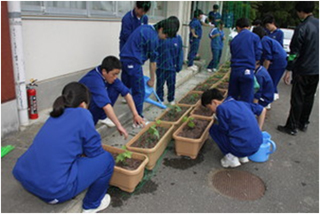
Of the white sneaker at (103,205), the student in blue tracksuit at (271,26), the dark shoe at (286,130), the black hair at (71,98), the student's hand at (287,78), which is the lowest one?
the dark shoe at (286,130)

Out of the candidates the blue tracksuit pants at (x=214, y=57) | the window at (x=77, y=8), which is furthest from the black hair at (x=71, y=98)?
the blue tracksuit pants at (x=214, y=57)

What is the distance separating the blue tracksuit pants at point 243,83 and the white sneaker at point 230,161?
1.50m

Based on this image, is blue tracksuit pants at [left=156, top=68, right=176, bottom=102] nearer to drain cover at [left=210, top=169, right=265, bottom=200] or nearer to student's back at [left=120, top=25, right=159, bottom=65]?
student's back at [left=120, top=25, right=159, bottom=65]

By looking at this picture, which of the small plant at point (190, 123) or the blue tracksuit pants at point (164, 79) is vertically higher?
the blue tracksuit pants at point (164, 79)

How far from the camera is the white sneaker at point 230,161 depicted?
3463 mm

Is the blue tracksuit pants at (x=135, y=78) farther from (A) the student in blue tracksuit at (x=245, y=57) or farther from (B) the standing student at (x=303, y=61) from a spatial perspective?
(B) the standing student at (x=303, y=61)

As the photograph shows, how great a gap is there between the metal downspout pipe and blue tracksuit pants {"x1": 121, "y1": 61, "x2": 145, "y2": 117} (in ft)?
4.49

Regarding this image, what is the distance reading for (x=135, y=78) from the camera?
13.4 feet

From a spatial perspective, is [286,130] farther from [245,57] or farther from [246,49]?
[246,49]

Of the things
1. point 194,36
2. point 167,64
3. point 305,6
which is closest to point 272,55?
point 305,6

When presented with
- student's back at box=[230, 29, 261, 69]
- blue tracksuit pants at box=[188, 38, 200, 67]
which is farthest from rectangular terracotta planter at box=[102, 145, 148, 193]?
blue tracksuit pants at box=[188, 38, 200, 67]

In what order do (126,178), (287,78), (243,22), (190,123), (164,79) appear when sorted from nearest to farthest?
(126,178) → (190,123) → (243,22) → (287,78) → (164,79)

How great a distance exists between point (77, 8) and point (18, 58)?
171 centimetres

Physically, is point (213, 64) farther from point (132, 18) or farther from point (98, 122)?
point (98, 122)
